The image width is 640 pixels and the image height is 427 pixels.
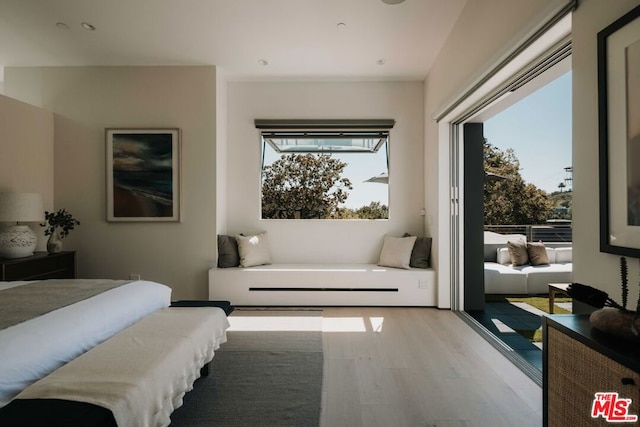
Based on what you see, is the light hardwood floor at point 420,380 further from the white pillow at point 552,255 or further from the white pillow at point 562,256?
the white pillow at point 562,256

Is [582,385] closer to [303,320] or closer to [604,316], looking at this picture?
[604,316]

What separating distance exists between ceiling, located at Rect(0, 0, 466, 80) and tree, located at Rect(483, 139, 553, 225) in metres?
2.03

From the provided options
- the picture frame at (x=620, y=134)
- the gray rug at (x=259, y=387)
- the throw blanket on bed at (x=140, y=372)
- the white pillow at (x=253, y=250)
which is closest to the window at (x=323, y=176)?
the white pillow at (x=253, y=250)

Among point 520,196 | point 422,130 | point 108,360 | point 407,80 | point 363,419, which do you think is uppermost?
point 407,80

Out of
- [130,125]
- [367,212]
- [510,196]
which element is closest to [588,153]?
[367,212]

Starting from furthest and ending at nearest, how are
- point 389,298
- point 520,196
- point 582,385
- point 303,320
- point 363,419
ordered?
point 520,196 → point 389,298 → point 303,320 → point 363,419 → point 582,385

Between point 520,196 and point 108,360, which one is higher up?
point 520,196

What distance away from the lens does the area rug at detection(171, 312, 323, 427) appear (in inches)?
78.0

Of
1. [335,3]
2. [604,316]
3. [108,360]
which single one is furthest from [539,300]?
[108,360]

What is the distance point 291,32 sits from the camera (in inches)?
139

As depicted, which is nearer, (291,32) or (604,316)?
(604,316)

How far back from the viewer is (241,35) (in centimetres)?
360

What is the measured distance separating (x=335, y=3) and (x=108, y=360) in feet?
10.0

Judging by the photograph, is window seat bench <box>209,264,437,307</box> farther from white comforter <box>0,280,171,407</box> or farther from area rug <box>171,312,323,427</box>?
white comforter <box>0,280,171,407</box>
